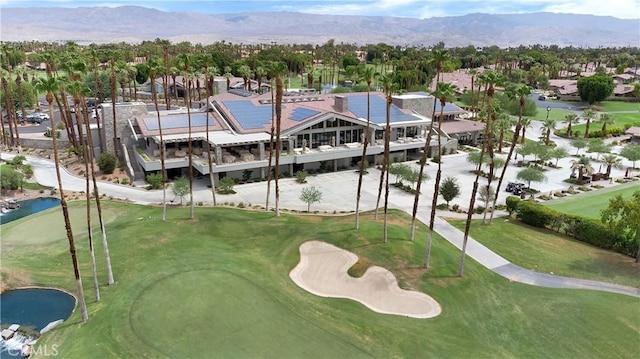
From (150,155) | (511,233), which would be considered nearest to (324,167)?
(150,155)

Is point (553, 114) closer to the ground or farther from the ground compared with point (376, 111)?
closer to the ground

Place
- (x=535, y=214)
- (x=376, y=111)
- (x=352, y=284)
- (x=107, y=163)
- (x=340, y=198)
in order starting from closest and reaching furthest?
1. (x=352, y=284)
2. (x=535, y=214)
3. (x=340, y=198)
4. (x=107, y=163)
5. (x=376, y=111)

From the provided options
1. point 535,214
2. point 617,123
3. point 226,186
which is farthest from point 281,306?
point 617,123

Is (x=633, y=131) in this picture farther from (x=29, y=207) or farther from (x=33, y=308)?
(x=29, y=207)

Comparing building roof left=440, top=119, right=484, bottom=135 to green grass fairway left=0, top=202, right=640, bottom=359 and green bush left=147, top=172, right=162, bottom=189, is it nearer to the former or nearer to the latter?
green grass fairway left=0, top=202, right=640, bottom=359

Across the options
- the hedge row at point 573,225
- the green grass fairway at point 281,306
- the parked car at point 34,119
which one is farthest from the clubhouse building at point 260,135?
the parked car at point 34,119

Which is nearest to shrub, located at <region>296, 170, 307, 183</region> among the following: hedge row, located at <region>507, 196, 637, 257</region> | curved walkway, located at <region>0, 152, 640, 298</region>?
curved walkway, located at <region>0, 152, 640, 298</region>

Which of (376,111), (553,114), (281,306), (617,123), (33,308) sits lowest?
(33,308)
